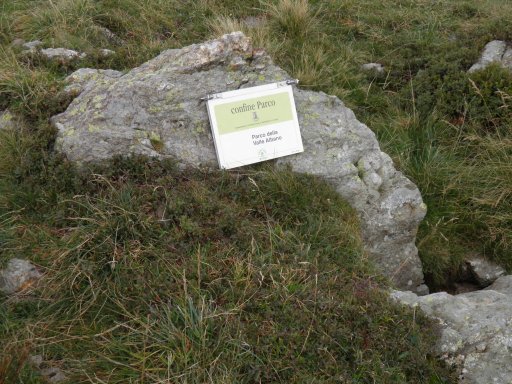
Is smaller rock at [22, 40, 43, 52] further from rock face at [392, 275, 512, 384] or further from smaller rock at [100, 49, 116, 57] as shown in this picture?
rock face at [392, 275, 512, 384]

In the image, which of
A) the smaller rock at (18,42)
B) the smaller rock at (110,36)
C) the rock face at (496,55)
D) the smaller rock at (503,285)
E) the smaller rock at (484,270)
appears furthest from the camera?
the smaller rock at (110,36)

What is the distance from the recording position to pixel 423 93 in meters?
6.84

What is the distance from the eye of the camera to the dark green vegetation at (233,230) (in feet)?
12.2

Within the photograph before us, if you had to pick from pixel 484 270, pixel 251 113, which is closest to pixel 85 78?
pixel 251 113

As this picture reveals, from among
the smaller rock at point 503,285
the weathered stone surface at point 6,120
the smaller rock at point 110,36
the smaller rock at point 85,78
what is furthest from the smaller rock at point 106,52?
the smaller rock at point 503,285

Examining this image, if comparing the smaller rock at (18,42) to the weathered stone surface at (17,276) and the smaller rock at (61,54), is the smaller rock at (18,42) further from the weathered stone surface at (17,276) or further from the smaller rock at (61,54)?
the weathered stone surface at (17,276)

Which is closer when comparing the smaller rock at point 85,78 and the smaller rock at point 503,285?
the smaller rock at point 503,285

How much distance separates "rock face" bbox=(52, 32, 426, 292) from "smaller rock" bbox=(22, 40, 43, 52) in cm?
111

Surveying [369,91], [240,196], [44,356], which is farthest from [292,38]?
[44,356]

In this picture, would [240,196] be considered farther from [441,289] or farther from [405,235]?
[441,289]

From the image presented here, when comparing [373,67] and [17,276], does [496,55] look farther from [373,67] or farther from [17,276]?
[17,276]

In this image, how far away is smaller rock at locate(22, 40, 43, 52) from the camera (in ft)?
20.9

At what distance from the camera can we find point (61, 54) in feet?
20.6

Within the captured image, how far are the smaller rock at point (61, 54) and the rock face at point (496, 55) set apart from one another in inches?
188
